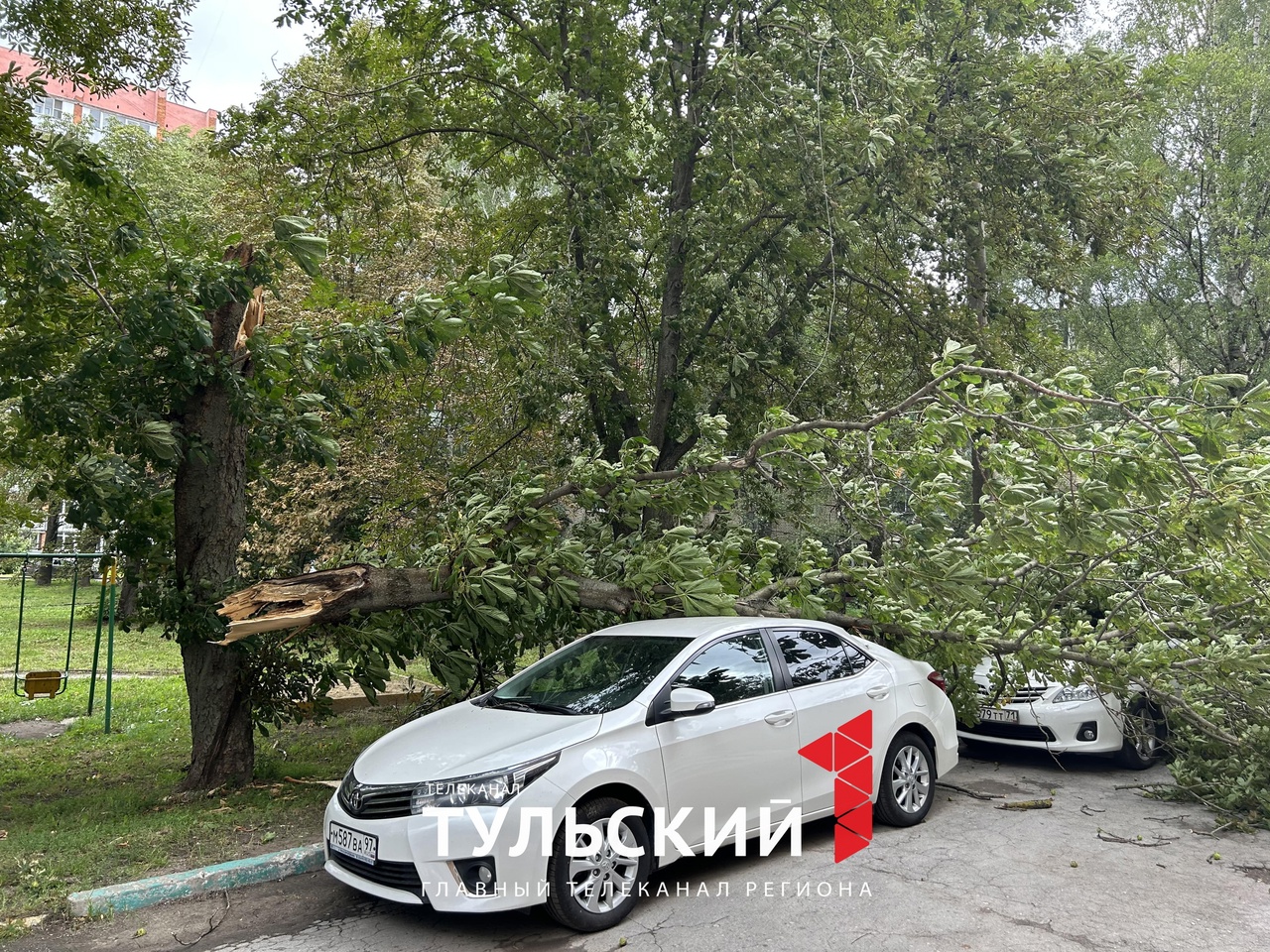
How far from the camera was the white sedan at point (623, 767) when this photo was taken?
4.57 metres


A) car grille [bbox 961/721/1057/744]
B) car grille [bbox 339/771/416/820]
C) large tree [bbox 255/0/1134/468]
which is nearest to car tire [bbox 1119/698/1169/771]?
car grille [bbox 961/721/1057/744]

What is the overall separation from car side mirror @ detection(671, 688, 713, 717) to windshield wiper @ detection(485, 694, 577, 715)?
58 centimetres

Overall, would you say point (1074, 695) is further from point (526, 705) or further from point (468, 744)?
point (468, 744)

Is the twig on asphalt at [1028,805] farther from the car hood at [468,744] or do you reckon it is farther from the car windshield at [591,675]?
the car hood at [468,744]

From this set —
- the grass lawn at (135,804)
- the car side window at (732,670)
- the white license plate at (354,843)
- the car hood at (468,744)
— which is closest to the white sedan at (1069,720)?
the car side window at (732,670)

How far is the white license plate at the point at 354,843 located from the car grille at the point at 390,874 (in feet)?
0.12

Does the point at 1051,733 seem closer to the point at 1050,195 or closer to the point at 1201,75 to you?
the point at 1050,195

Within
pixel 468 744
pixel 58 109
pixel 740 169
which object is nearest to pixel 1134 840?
pixel 468 744

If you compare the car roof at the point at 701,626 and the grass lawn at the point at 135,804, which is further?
the car roof at the point at 701,626

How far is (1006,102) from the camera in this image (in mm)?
11359

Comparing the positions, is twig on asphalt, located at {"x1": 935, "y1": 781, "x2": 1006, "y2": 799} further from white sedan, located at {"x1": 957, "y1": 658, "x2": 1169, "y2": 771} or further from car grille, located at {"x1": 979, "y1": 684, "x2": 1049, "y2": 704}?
car grille, located at {"x1": 979, "y1": 684, "x2": 1049, "y2": 704}

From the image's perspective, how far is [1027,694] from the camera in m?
8.98

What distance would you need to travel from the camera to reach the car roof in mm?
5969

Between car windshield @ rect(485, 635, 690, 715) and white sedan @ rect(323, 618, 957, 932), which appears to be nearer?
white sedan @ rect(323, 618, 957, 932)
